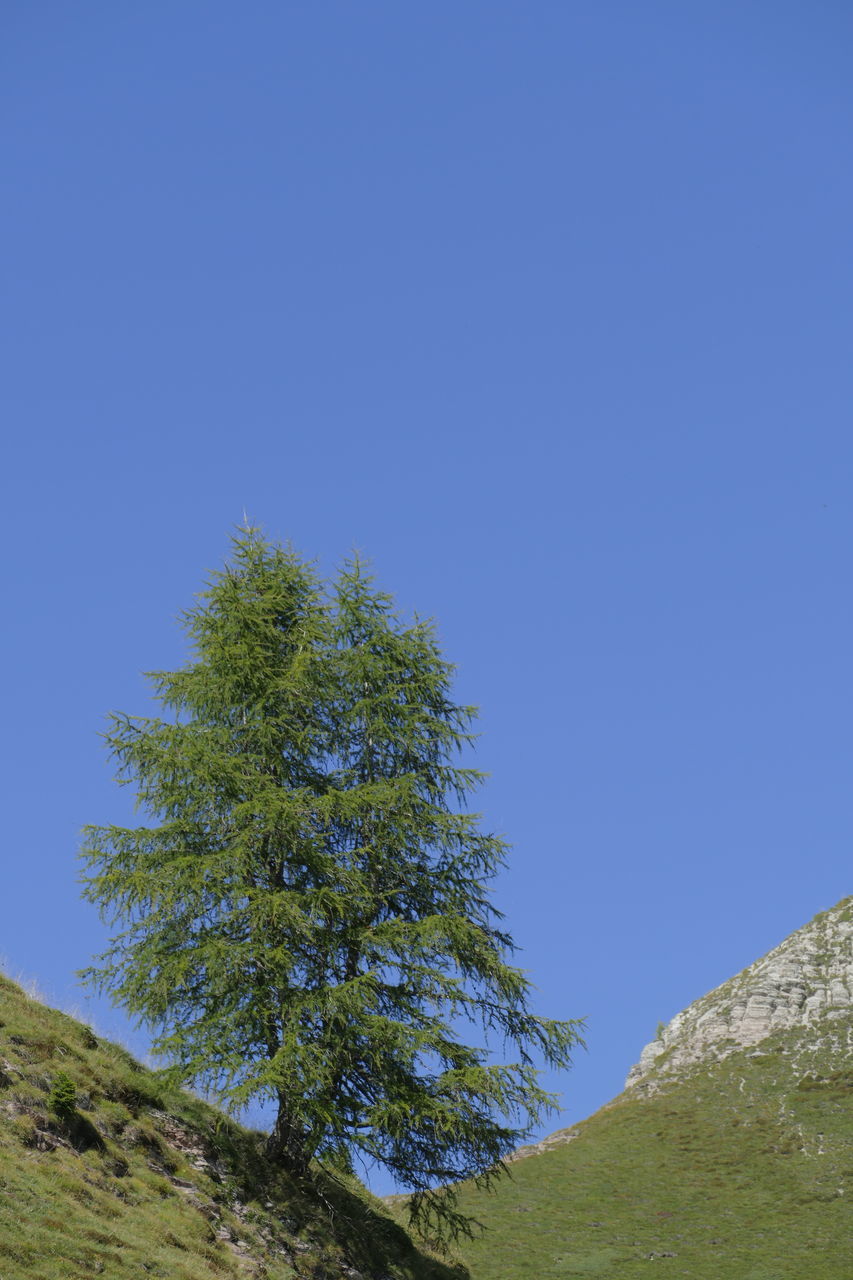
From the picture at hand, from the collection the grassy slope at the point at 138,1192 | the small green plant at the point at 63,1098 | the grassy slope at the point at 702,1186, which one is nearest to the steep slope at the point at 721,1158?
the grassy slope at the point at 702,1186

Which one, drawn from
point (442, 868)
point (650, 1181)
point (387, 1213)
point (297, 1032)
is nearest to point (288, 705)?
point (442, 868)

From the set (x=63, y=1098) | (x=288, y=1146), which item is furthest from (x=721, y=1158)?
(x=63, y=1098)

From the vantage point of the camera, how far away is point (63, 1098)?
18078mm

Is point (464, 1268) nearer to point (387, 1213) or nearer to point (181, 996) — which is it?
point (387, 1213)

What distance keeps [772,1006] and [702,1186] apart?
28.3 metres

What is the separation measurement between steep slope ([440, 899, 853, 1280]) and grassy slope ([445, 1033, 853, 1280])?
0.10 metres

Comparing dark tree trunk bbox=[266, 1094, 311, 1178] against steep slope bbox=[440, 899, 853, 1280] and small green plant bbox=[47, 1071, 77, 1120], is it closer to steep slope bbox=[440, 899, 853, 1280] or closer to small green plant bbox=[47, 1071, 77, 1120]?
small green plant bbox=[47, 1071, 77, 1120]

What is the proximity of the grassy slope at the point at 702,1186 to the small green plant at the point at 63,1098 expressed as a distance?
2239cm

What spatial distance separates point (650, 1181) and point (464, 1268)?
102 feet

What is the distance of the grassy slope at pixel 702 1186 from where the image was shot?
127 feet

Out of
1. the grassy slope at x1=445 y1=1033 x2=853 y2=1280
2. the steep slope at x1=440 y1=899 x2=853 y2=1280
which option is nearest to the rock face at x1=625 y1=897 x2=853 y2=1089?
the steep slope at x1=440 y1=899 x2=853 y2=1280

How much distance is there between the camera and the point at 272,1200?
69.4 ft

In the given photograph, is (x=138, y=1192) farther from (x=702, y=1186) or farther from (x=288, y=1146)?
(x=702, y=1186)

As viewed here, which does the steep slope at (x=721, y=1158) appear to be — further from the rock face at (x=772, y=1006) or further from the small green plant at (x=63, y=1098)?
the small green plant at (x=63, y=1098)
